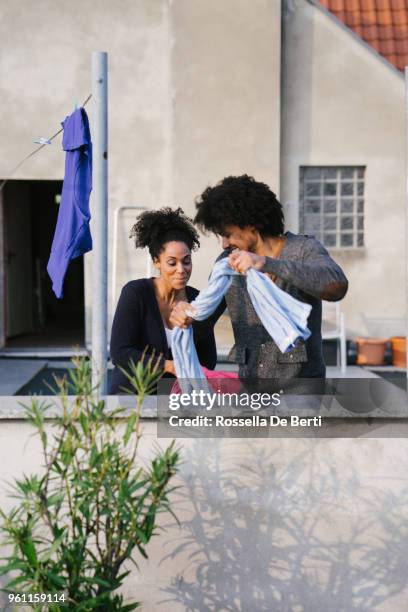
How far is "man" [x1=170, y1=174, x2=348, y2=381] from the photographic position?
3.24m

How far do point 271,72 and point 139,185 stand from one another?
6.80 ft

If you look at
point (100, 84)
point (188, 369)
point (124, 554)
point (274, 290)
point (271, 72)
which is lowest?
point (124, 554)

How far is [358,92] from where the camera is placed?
1077 cm

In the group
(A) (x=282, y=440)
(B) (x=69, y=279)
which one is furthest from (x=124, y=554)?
(B) (x=69, y=279)

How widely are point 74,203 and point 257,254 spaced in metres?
1.00

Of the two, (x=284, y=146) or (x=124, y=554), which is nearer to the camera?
(x=124, y=554)

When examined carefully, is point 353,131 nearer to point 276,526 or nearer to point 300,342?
point 300,342

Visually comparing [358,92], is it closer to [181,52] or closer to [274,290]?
[181,52]

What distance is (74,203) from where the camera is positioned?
3881 mm

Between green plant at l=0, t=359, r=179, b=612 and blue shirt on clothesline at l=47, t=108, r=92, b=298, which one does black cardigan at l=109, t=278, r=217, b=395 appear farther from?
green plant at l=0, t=359, r=179, b=612

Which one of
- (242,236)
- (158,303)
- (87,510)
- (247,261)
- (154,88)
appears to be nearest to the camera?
(87,510)

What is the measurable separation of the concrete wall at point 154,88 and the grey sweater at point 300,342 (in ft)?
23.9

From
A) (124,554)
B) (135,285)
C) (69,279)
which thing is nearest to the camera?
(124,554)

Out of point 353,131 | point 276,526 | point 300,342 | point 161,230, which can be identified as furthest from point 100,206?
point 353,131
